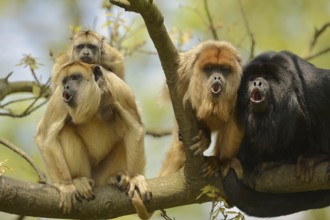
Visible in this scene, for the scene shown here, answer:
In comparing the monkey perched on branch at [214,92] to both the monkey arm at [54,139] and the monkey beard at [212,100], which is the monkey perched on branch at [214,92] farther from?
the monkey arm at [54,139]

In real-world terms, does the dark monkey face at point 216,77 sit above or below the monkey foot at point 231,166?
above

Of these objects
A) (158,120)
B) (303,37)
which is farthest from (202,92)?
(303,37)

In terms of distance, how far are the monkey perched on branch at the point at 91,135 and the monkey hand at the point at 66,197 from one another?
0.05 ft

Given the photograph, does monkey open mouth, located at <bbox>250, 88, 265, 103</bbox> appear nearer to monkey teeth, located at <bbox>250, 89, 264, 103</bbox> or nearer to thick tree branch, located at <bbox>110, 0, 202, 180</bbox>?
monkey teeth, located at <bbox>250, 89, 264, 103</bbox>

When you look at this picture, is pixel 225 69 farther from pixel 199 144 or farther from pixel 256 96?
pixel 199 144

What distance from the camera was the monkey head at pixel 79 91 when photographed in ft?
18.4

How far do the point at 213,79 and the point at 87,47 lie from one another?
7.04ft

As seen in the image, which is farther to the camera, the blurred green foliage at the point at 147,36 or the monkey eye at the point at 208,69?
the blurred green foliage at the point at 147,36

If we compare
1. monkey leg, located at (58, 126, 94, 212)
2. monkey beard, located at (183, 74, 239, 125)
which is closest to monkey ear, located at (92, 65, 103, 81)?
monkey leg, located at (58, 126, 94, 212)

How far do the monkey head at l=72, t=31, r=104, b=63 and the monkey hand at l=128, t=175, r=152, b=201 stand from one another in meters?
1.95

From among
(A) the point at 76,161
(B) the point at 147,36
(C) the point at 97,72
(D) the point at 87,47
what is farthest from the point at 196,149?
(B) the point at 147,36

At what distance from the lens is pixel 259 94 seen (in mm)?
5273

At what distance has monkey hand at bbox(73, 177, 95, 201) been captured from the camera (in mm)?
5301

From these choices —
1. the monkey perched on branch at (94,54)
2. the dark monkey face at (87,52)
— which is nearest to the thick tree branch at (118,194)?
the monkey perched on branch at (94,54)
